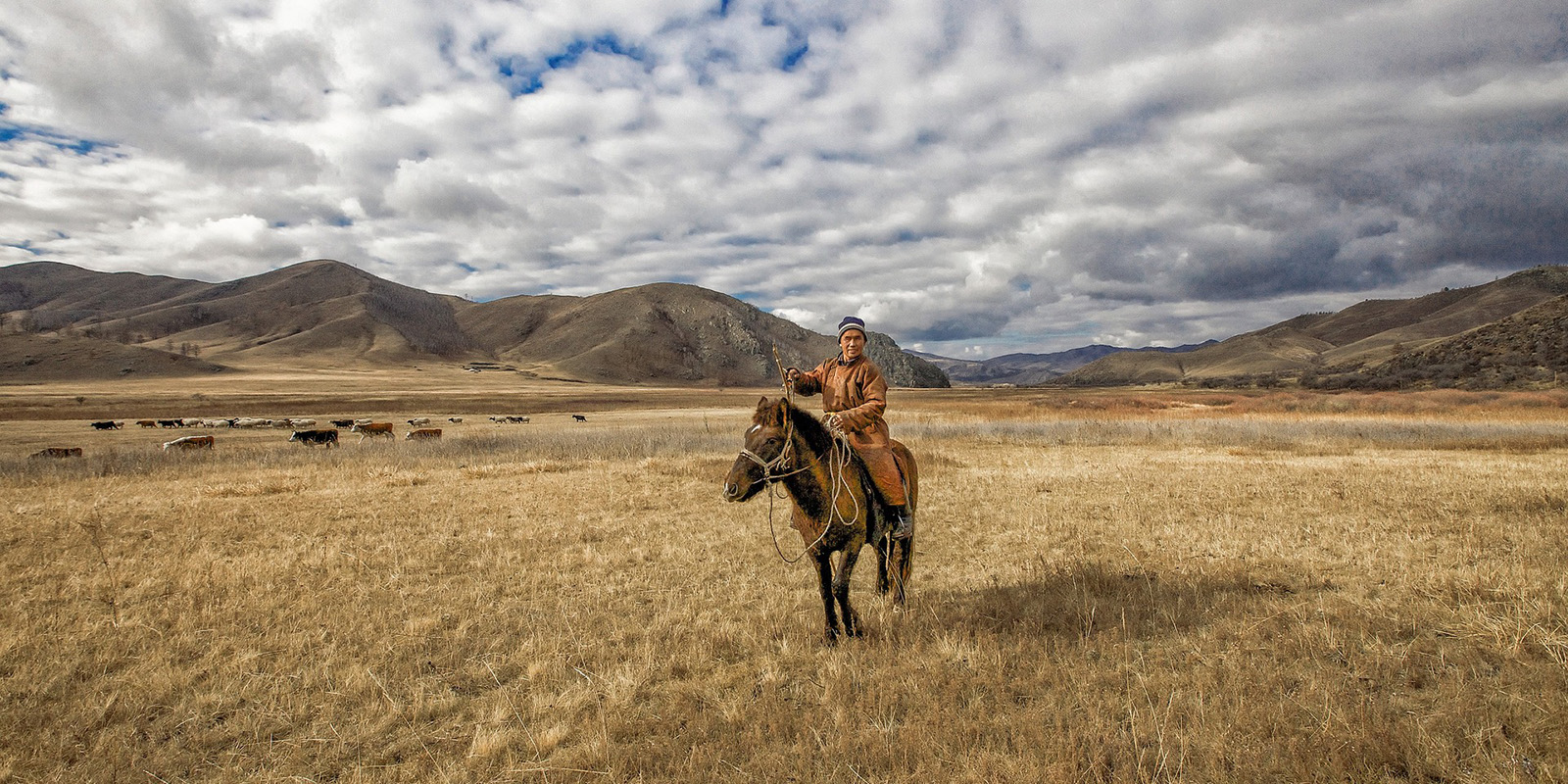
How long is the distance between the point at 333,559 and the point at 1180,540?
12774mm

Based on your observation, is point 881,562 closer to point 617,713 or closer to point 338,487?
point 617,713

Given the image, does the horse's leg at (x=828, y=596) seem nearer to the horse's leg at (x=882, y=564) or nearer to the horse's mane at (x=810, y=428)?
the horse's leg at (x=882, y=564)

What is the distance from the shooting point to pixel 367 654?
596 cm

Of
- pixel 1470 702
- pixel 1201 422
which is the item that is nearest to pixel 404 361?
pixel 1201 422

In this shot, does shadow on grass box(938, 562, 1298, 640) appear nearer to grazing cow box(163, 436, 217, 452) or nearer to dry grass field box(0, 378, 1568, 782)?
dry grass field box(0, 378, 1568, 782)

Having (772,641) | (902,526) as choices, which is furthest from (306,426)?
(902,526)

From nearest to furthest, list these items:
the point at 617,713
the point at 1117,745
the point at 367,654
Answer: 1. the point at 1117,745
2. the point at 617,713
3. the point at 367,654

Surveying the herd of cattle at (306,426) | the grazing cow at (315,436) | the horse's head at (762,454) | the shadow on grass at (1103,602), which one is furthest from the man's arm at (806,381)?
the grazing cow at (315,436)

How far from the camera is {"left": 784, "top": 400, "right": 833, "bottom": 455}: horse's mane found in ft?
18.0

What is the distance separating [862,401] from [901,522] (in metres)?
1.28

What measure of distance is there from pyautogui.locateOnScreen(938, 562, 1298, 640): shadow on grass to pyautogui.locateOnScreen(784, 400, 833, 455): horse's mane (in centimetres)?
217

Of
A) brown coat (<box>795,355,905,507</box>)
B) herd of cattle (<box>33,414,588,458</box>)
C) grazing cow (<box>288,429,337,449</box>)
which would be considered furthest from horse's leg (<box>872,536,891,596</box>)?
grazing cow (<box>288,429,337,449</box>)

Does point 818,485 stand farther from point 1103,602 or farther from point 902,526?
point 1103,602

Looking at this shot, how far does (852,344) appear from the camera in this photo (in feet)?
20.4
